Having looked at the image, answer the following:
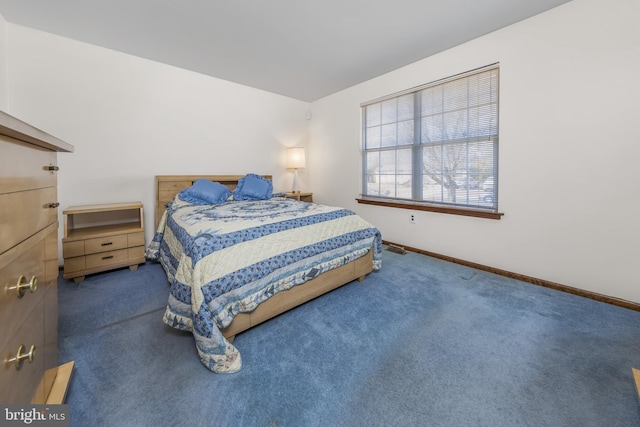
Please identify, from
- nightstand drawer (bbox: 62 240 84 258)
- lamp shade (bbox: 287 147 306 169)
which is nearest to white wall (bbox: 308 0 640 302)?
lamp shade (bbox: 287 147 306 169)

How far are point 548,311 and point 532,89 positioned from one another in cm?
189

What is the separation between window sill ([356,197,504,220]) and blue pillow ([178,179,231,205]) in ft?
6.76

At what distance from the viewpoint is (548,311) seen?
1.93m

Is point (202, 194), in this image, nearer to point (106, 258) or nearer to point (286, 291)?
point (106, 258)

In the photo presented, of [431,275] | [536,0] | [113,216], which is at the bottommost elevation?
[431,275]

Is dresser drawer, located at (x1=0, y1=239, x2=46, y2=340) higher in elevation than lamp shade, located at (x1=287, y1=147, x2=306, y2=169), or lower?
lower

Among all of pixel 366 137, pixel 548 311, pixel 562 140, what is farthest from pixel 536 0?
pixel 548 311

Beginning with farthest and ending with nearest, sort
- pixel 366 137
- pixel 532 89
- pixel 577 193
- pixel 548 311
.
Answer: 1. pixel 366 137
2. pixel 532 89
3. pixel 577 193
4. pixel 548 311

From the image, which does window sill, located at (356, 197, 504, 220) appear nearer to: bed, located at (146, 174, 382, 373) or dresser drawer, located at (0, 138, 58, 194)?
bed, located at (146, 174, 382, 373)

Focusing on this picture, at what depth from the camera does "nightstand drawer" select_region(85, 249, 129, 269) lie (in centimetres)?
247

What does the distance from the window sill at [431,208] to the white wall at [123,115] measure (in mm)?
1972

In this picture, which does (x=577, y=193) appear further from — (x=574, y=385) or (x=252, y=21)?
(x=252, y=21)

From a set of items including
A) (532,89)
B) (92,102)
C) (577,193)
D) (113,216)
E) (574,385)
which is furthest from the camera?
(113,216)

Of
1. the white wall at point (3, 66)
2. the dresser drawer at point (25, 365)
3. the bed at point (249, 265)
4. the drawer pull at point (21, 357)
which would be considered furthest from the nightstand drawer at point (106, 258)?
the drawer pull at point (21, 357)
